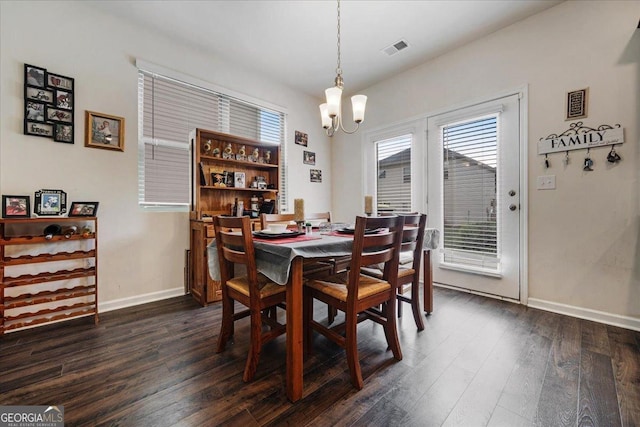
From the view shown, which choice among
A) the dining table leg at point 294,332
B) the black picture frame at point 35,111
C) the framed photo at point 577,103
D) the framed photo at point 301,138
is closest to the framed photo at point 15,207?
the black picture frame at point 35,111

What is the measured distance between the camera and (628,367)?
60.1 inches

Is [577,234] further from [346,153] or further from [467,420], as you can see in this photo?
[346,153]

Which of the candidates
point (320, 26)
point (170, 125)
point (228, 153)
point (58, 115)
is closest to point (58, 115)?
point (58, 115)

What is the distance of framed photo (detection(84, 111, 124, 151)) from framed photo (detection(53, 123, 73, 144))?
0.34 ft

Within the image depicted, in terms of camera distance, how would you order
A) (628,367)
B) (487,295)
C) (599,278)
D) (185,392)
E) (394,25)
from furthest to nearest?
1. (487,295)
2. (394,25)
3. (599,278)
4. (628,367)
5. (185,392)

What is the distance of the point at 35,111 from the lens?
210 cm

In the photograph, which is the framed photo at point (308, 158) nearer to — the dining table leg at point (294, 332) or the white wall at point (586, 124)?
the white wall at point (586, 124)

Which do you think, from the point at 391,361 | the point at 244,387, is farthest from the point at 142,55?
the point at 391,361

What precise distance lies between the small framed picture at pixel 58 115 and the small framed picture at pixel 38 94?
2.7 inches

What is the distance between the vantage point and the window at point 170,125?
8.72 ft

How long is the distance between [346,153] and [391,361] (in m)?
3.25

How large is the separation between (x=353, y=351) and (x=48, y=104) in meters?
3.02

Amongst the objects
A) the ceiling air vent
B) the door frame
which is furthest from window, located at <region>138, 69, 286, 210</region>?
the door frame

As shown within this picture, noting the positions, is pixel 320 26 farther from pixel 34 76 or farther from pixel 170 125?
pixel 34 76
